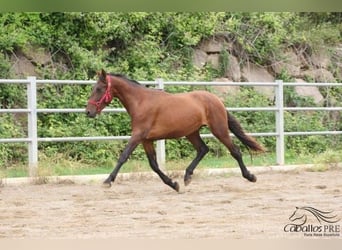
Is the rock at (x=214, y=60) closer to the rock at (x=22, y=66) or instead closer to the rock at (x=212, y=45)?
the rock at (x=212, y=45)

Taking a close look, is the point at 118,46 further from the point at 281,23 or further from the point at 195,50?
the point at 281,23

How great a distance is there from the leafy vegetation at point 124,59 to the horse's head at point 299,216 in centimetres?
496

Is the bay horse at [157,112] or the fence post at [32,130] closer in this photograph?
the bay horse at [157,112]

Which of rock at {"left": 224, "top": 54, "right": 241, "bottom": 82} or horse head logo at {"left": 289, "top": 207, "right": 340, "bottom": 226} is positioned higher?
rock at {"left": 224, "top": 54, "right": 241, "bottom": 82}

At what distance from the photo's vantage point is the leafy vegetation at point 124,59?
986cm

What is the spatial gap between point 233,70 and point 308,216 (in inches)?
347

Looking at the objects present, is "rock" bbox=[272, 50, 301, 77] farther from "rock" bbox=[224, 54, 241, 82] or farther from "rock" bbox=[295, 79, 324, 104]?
"rock" bbox=[224, 54, 241, 82]

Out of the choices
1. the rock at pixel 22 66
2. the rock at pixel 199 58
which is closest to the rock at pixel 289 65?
the rock at pixel 199 58

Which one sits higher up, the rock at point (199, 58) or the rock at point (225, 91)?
the rock at point (199, 58)

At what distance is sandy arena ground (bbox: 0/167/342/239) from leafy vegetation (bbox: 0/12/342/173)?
2.71 m

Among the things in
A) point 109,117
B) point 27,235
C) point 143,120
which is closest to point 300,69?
point 109,117

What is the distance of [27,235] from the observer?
379cm

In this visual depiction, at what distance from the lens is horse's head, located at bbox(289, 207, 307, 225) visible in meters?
4.13

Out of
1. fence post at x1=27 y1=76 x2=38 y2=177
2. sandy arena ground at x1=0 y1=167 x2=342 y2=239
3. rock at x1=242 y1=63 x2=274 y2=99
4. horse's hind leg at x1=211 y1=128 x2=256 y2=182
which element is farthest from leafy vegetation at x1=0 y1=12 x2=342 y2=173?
horse's hind leg at x1=211 y1=128 x2=256 y2=182
